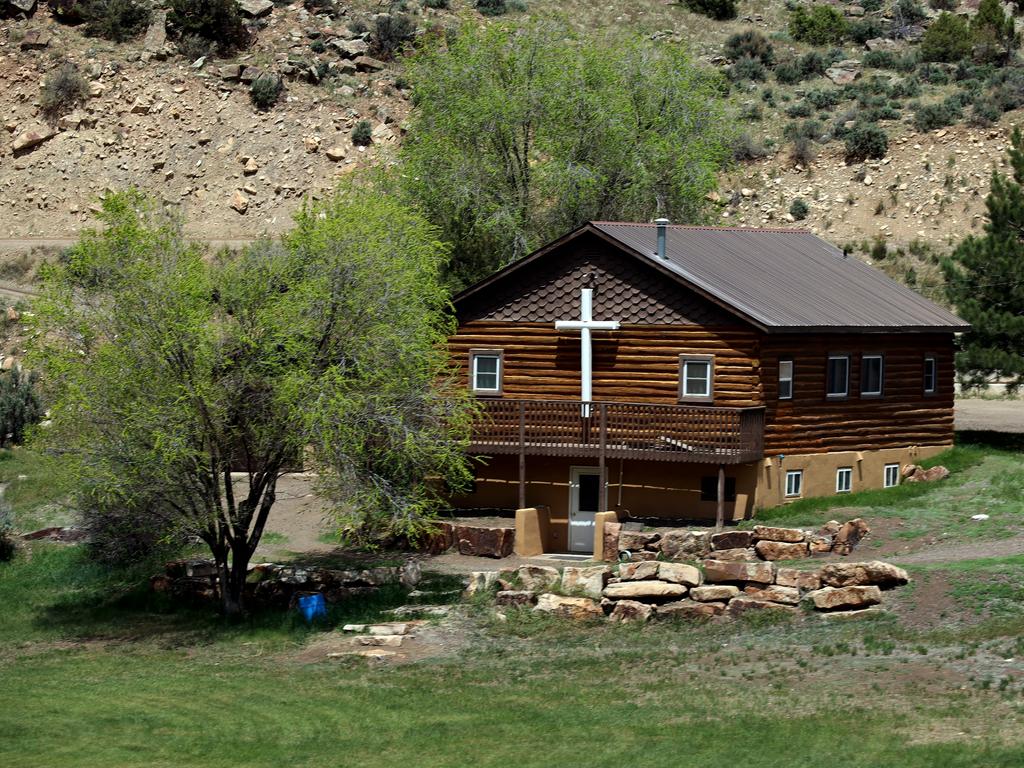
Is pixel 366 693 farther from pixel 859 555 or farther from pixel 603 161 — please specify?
pixel 603 161

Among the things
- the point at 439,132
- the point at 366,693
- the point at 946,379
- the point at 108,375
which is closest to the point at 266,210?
the point at 439,132

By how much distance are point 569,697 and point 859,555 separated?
9.85 meters

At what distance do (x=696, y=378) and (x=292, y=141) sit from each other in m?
46.3

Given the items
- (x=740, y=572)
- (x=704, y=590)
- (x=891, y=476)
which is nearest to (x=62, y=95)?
(x=891, y=476)

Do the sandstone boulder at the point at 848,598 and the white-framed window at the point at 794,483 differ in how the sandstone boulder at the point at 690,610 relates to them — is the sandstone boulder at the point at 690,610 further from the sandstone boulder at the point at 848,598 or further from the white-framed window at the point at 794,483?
the white-framed window at the point at 794,483

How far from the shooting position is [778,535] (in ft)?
99.8

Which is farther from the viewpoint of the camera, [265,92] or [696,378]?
[265,92]

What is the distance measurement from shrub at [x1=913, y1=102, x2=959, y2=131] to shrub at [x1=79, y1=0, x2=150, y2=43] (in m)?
39.7

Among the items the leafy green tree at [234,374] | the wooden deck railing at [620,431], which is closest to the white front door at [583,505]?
the wooden deck railing at [620,431]

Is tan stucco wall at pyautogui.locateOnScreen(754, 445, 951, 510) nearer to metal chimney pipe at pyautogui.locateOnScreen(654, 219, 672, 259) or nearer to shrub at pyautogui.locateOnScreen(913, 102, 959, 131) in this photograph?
metal chimney pipe at pyautogui.locateOnScreen(654, 219, 672, 259)

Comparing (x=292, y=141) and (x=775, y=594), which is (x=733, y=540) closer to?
(x=775, y=594)

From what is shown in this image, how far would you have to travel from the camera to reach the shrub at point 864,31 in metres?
92.4

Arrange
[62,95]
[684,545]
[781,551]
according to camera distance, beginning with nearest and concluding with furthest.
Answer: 1. [781,551]
2. [684,545]
3. [62,95]

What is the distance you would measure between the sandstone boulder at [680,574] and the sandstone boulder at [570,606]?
124cm
